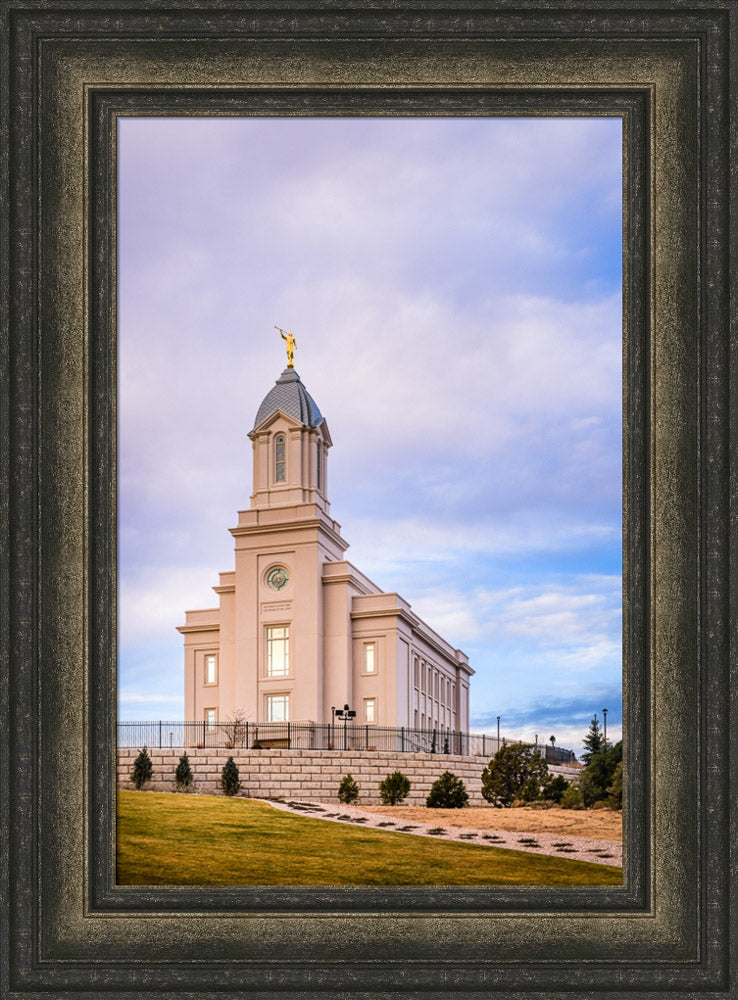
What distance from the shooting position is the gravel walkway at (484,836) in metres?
6.14

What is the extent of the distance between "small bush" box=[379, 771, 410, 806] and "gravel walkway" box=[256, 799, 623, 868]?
406mm

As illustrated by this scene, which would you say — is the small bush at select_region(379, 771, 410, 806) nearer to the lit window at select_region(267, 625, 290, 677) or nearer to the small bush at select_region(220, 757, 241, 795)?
the small bush at select_region(220, 757, 241, 795)

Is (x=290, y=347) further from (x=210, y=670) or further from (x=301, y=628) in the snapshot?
(x=301, y=628)

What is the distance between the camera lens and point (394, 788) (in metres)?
8.88

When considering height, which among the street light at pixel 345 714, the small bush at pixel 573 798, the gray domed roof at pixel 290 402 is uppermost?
the gray domed roof at pixel 290 402

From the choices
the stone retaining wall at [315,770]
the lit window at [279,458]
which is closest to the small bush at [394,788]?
the stone retaining wall at [315,770]

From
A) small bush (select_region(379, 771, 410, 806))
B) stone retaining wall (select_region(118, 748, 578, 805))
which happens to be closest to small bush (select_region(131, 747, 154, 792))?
stone retaining wall (select_region(118, 748, 578, 805))

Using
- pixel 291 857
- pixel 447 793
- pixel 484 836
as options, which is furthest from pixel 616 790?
pixel 447 793

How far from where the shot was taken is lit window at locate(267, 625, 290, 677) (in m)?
12.8

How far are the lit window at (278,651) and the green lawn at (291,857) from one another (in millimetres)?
5466

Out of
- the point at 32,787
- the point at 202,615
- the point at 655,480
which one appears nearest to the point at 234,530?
the point at 202,615

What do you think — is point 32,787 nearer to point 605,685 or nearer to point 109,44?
point 605,685

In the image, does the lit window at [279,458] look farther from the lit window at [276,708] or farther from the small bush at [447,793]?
the lit window at [276,708]

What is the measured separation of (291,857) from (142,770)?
1.55m
